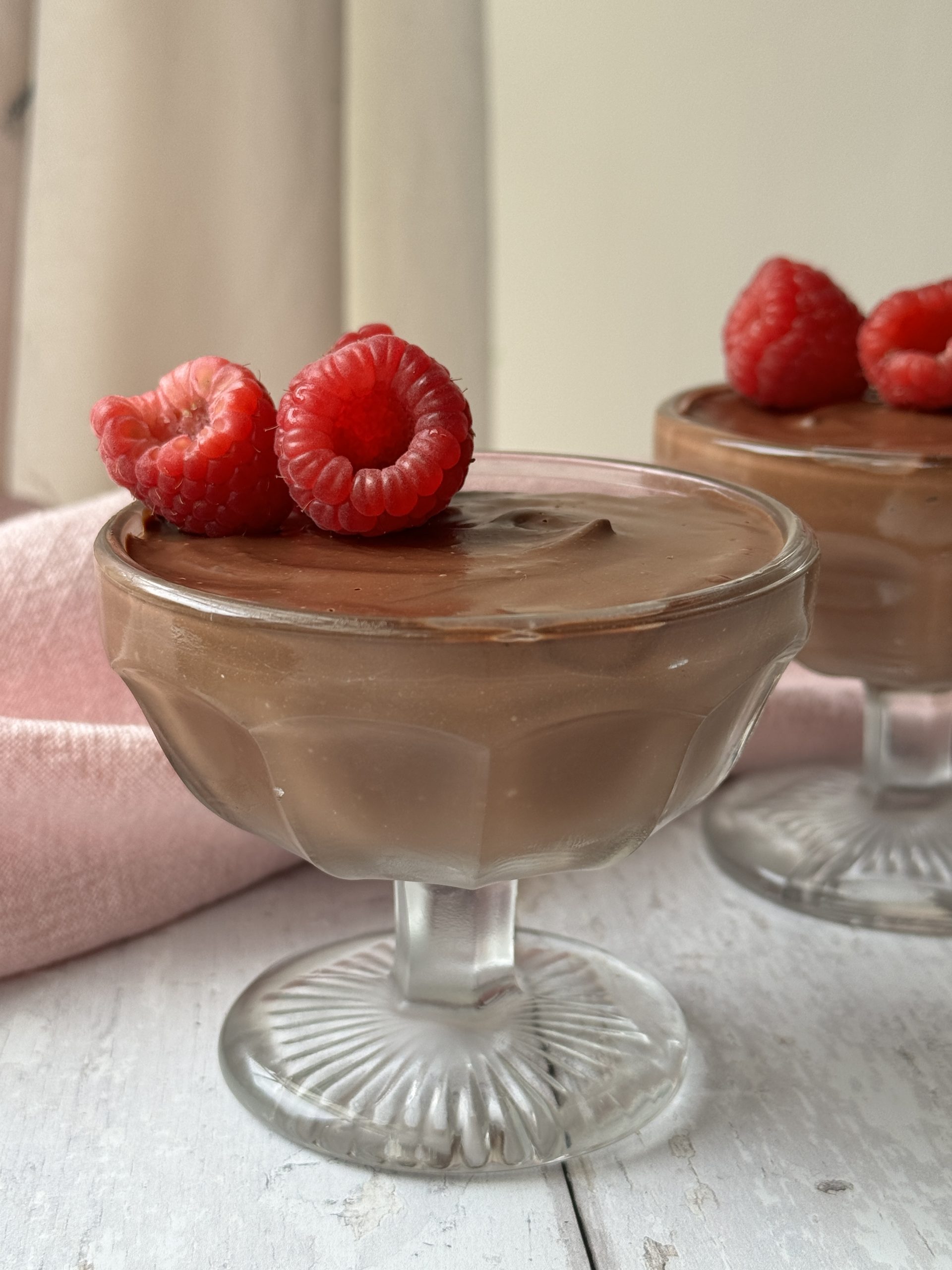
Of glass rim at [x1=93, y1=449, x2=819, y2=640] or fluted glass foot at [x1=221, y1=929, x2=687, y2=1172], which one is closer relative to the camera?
glass rim at [x1=93, y1=449, x2=819, y2=640]

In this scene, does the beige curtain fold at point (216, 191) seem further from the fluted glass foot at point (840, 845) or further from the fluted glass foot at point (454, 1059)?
the fluted glass foot at point (454, 1059)

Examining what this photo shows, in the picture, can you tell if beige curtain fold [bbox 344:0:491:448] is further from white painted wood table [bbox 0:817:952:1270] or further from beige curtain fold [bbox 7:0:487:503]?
white painted wood table [bbox 0:817:952:1270]

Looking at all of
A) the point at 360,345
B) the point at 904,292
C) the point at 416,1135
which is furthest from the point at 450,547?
the point at 904,292

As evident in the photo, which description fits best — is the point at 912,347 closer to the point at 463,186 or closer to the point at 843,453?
the point at 843,453

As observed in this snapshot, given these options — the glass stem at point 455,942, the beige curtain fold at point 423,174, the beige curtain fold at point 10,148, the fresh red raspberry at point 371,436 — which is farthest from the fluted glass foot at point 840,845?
the beige curtain fold at point 10,148

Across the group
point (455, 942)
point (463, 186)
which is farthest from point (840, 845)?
point (463, 186)

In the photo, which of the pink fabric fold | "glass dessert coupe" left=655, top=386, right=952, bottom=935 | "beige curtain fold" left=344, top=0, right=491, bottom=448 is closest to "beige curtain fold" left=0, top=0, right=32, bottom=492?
"beige curtain fold" left=344, top=0, right=491, bottom=448

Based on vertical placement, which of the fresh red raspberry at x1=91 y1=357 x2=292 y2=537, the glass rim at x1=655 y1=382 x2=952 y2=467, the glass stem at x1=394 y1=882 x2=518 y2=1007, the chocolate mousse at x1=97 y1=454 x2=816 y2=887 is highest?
the fresh red raspberry at x1=91 y1=357 x2=292 y2=537
